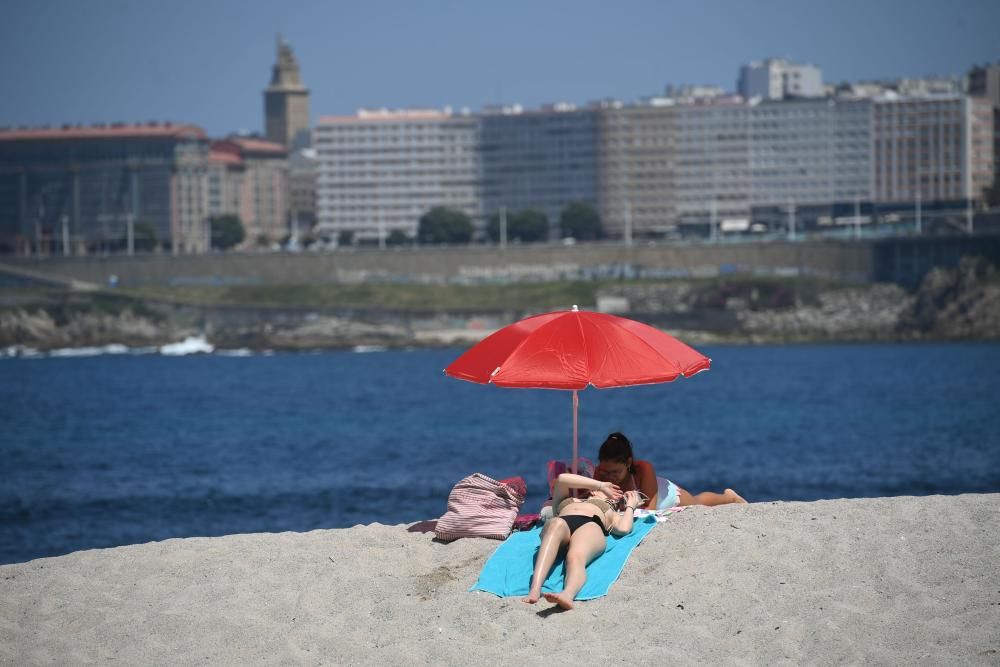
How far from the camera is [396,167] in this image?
195875mm

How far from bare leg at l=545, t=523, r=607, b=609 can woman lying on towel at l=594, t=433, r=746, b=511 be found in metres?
0.87

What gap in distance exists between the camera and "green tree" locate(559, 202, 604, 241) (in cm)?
17238

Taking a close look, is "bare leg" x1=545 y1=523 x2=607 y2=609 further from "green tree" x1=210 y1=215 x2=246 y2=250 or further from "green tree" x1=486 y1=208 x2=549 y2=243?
"green tree" x1=210 y1=215 x2=246 y2=250

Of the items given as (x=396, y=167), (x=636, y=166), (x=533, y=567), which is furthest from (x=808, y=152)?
(x=533, y=567)

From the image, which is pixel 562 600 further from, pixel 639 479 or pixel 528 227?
pixel 528 227

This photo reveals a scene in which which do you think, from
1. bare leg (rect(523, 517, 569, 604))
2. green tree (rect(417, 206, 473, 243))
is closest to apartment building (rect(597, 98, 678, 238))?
green tree (rect(417, 206, 473, 243))

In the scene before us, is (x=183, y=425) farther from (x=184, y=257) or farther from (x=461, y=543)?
(x=184, y=257)

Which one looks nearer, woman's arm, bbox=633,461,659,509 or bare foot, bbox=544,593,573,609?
bare foot, bbox=544,593,573,609

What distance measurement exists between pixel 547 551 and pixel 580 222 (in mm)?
160042

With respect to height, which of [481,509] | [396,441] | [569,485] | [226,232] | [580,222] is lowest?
[396,441]

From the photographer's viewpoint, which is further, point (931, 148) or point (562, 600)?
point (931, 148)

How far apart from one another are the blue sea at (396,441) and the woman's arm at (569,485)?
1104cm

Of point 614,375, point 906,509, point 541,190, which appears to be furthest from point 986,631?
point 541,190

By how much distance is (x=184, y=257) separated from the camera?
145 metres
